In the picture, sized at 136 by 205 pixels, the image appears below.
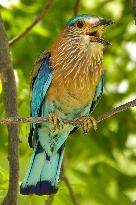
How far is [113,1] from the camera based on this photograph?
6.97m

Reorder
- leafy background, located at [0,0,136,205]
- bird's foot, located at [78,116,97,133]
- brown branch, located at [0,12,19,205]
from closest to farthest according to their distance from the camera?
1. brown branch, located at [0,12,19,205]
2. bird's foot, located at [78,116,97,133]
3. leafy background, located at [0,0,136,205]

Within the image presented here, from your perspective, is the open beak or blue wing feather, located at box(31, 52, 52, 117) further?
blue wing feather, located at box(31, 52, 52, 117)

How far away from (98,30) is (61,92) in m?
0.47

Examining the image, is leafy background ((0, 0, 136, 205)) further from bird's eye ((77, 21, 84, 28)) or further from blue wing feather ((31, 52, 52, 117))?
bird's eye ((77, 21, 84, 28))

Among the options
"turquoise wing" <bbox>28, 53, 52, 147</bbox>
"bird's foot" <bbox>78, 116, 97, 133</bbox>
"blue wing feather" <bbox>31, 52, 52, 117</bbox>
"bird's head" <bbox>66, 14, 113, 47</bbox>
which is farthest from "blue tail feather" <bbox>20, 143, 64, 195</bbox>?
"bird's head" <bbox>66, 14, 113, 47</bbox>

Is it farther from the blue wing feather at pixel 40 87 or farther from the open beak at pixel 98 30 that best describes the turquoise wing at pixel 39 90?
the open beak at pixel 98 30

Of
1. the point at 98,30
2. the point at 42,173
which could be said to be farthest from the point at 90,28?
the point at 42,173

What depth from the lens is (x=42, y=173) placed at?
5129 millimetres

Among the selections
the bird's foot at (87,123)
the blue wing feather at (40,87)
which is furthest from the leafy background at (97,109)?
the bird's foot at (87,123)

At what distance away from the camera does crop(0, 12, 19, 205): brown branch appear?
15.0 feet

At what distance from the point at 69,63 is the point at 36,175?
2.54ft

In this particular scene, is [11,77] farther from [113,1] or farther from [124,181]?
[113,1]

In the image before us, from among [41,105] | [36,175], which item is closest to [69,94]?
[41,105]

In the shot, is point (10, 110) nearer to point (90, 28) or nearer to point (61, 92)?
point (61, 92)
